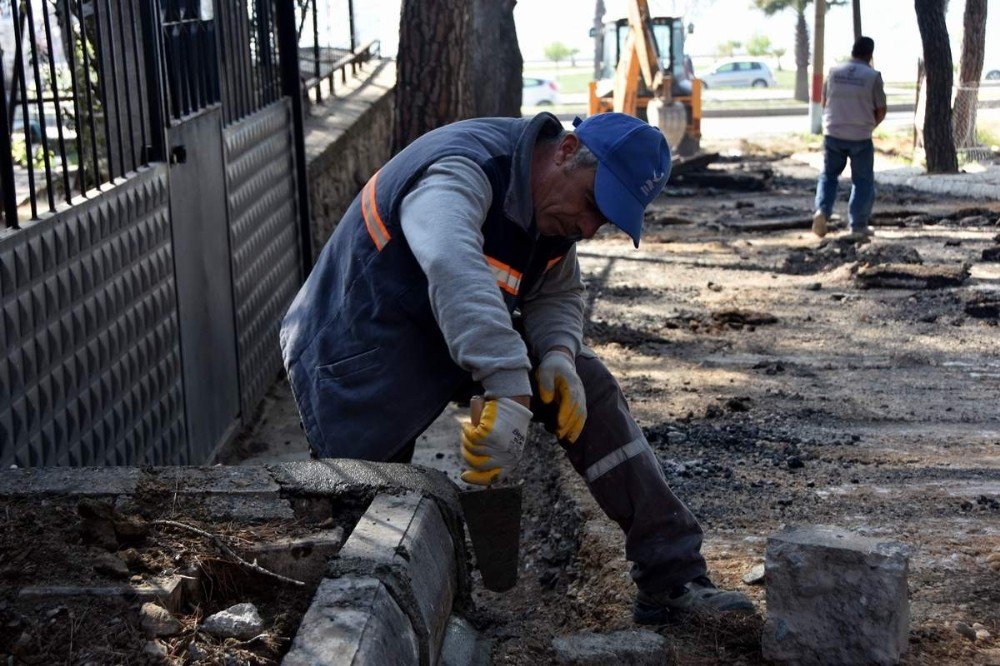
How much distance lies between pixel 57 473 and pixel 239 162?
12.0ft

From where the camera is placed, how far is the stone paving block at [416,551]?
276cm

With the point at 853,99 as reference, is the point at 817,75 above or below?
below

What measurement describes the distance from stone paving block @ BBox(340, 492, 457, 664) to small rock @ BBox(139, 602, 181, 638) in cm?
41

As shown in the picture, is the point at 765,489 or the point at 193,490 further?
the point at 765,489

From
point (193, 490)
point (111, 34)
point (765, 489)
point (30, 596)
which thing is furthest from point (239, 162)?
point (30, 596)

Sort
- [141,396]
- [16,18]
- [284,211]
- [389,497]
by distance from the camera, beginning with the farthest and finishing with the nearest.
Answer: [284,211], [141,396], [16,18], [389,497]

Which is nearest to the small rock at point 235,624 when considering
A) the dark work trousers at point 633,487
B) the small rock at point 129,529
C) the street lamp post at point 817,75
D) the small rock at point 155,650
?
the small rock at point 155,650

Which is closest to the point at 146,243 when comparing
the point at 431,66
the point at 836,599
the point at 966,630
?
the point at 836,599

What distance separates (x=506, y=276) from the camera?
3.50m

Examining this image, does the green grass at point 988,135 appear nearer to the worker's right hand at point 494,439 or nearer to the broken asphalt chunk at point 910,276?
the broken asphalt chunk at point 910,276

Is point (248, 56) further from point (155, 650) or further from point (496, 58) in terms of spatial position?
point (496, 58)

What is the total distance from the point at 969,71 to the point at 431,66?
13.5 m

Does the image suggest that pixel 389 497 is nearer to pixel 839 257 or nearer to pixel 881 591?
pixel 881 591

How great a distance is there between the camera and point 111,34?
190 inches
